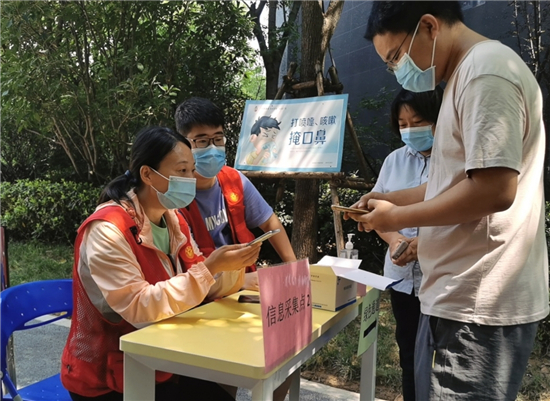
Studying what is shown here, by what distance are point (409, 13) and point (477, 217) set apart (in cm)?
55

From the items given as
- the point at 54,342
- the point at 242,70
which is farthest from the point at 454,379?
the point at 242,70

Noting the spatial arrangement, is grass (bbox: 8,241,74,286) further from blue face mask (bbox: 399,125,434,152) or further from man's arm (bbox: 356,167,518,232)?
man's arm (bbox: 356,167,518,232)

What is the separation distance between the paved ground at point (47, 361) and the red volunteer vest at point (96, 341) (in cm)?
144

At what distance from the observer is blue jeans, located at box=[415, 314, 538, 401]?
1077mm

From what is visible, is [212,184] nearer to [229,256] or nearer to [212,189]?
[212,189]

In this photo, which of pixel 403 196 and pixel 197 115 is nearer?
pixel 403 196

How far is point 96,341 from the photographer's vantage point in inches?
58.8

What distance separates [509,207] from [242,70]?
5489mm

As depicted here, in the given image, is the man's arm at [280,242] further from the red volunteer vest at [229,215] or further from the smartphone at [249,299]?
the smartphone at [249,299]

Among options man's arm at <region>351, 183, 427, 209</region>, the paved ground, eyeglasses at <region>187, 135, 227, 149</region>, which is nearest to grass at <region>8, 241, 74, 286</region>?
the paved ground

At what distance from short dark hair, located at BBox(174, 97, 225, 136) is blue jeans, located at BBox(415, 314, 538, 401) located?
4.95 ft

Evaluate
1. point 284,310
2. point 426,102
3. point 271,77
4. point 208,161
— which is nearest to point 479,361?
point 284,310

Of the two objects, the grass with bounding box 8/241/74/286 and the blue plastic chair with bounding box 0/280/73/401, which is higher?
the blue plastic chair with bounding box 0/280/73/401

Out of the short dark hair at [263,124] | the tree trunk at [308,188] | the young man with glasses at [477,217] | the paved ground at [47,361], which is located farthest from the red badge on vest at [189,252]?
the tree trunk at [308,188]
